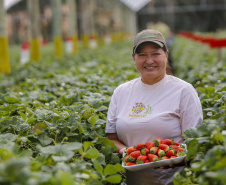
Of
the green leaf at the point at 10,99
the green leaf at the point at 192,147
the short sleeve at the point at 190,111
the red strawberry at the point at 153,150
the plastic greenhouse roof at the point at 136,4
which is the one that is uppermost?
the plastic greenhouse roof at the point at 136,4

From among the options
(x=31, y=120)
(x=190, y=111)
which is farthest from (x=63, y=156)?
(x=190, y=111)

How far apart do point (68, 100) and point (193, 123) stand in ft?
5.08

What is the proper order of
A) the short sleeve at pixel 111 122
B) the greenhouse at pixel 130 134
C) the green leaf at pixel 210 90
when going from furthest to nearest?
the green leaf at pixel 210 90 → the short sleeve at pixel 111 122 → the greenhouse at pixel 130 134

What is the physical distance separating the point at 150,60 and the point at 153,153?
0.81 meters

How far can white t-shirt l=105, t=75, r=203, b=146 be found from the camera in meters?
2.96

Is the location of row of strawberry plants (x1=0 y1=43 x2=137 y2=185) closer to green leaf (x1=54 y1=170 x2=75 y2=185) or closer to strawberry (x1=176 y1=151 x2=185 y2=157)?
green leaf (x1=54 y1=170 x2=75 y2=185)

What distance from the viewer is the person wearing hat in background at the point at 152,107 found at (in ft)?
9.71

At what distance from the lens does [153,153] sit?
262 cm

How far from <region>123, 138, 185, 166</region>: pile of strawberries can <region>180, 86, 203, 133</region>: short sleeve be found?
30 cm

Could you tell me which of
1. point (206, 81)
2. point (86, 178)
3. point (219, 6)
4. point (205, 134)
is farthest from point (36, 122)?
point (219, 6)

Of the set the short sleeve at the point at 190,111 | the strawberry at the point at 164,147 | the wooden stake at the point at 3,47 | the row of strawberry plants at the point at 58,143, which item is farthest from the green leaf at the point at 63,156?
the wooden stake at the point at 3,47

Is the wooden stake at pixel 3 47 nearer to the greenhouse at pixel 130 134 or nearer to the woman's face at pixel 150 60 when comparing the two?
the greenhouse at pixel 130 134

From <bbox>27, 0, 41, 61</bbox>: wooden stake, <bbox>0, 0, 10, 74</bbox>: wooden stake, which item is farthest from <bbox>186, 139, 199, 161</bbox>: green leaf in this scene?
<bbox>27, 0, 41, 61</bbox>: wooden stake

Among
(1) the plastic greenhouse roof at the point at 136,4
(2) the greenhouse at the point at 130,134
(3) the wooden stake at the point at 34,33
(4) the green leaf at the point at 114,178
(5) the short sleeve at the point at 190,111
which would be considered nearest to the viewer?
(2) the greenhouse at the point at 130,134
